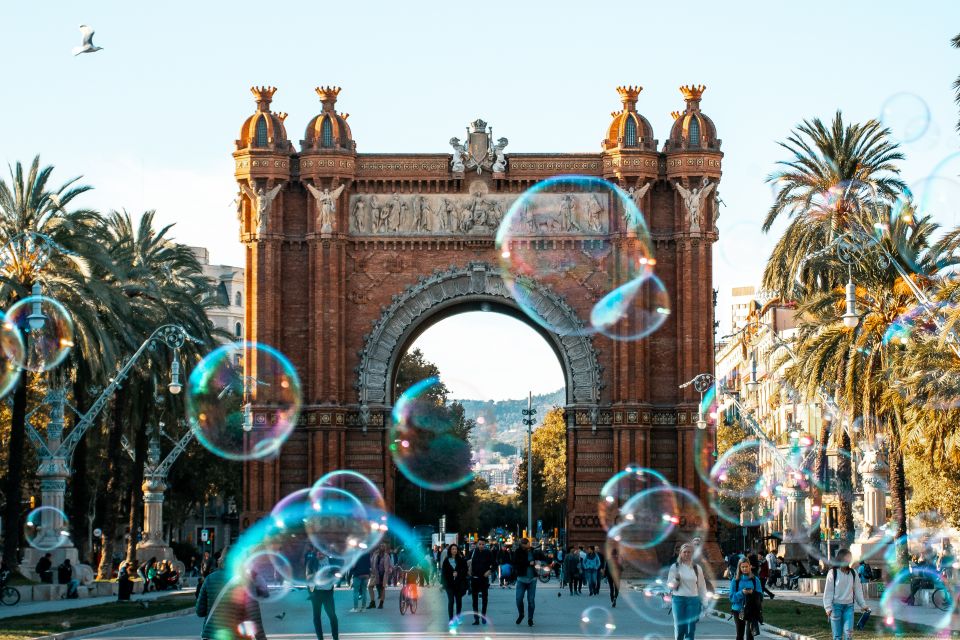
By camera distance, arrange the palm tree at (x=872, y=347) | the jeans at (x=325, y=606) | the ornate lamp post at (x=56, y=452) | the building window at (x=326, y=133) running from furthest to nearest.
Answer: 1. the building window at (x=326, y=133)
2. the ornate lamp post at (x=56, y=452)
3. the palm tree at (x=872, y=347)
4. the jeans at (x=325, y=606)

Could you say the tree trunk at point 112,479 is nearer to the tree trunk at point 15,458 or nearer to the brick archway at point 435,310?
the tree trunk at point 15,458

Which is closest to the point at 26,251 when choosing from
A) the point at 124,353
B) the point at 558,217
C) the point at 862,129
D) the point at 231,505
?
the point at 124,353

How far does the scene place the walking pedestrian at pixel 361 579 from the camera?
117ft

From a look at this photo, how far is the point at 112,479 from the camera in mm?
49719

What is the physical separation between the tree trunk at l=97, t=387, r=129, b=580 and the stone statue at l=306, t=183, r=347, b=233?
943cm

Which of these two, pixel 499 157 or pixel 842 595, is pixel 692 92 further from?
pixel 842 595

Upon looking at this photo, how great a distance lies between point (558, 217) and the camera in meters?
57.0

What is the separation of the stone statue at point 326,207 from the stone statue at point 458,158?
3844 mm

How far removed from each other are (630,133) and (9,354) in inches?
1023

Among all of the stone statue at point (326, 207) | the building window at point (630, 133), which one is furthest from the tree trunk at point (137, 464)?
the building window at point (630, 133)

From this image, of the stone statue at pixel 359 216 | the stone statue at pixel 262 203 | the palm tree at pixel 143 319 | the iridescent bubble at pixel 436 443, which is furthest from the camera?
the iridescent bubble at pixel 436 443

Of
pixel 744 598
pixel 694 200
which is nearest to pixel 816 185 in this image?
pixel 694 200

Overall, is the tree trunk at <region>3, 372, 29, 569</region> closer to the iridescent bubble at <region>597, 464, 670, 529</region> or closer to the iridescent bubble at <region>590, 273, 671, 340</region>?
the iridescent bubble at <region>597, 464, 670, 529</region>

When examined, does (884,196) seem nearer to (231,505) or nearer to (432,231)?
(432,231)
